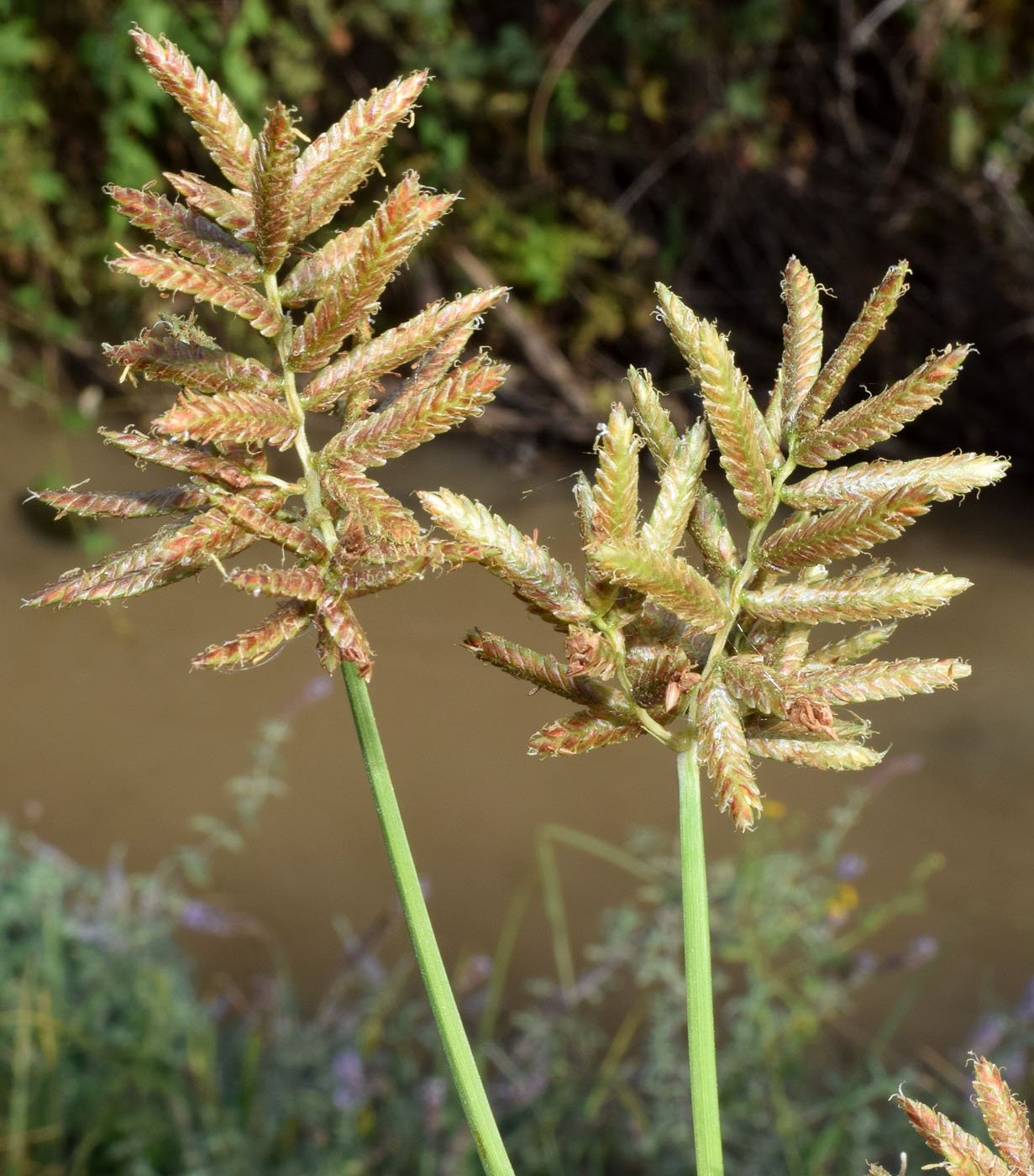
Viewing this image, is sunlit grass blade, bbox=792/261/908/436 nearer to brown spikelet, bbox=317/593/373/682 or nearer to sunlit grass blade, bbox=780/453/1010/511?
sunlit grass blade, bbox=780/453/1010/511

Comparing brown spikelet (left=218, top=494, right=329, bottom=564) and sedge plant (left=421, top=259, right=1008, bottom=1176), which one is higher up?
brown spikelet (left=218, top=494, right=329, bottom=564)

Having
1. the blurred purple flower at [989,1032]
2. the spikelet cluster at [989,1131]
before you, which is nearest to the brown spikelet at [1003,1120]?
the spikelet cluster at [989,1131]

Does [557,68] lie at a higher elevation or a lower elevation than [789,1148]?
higher

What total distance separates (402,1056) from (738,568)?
5.40 feet

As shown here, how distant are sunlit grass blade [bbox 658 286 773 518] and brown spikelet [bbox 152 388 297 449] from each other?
11 cm

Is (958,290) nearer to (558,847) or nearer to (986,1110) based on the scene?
(558,847)

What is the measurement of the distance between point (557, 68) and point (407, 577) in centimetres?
342

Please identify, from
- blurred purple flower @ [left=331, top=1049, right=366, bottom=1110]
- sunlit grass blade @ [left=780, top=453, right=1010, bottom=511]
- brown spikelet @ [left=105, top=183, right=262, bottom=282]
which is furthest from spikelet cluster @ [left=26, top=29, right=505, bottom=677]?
blurred purple flower @ [left=331, top=1049, right=366, bottom=1110]

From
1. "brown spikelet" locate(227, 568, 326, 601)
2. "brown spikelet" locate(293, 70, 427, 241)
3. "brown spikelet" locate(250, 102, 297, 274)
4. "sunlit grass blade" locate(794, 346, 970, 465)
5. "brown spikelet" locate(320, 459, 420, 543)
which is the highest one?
"brown spikelet" locate(293, 70, 427, 241)

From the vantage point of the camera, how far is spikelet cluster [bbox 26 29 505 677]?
0.34 meters

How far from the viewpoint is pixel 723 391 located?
1.14 feet

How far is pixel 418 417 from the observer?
0.36 metres

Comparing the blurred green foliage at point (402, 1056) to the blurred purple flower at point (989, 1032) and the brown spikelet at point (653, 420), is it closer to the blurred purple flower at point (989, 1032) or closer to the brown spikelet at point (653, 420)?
the blurred purple flower at point (989, 1032)

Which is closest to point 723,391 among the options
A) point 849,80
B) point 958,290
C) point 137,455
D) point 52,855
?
point 137,455
